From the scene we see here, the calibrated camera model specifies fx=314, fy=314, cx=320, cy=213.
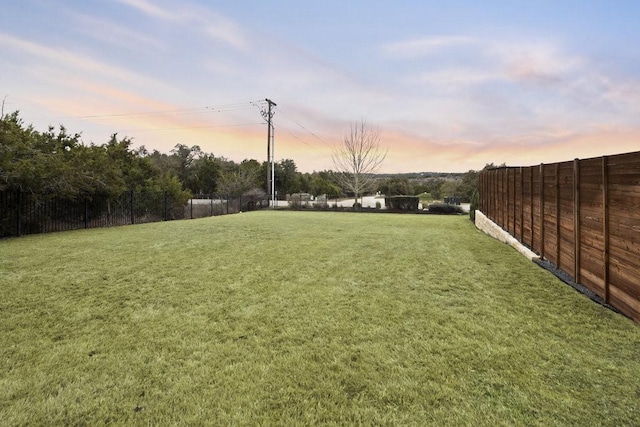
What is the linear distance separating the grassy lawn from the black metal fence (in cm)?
559

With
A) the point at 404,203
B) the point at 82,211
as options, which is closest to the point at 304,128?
the point at 404,203

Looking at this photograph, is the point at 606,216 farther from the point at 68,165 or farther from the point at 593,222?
the point at 68,165

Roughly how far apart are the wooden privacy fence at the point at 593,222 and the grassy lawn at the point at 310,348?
306 mm

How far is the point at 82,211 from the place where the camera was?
36.0 ft

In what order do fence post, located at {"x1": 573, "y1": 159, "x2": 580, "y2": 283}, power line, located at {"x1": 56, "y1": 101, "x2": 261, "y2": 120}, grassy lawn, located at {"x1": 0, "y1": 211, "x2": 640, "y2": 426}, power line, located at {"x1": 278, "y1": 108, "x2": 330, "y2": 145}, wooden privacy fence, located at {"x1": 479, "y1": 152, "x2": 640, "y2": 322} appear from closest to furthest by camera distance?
grassy lawn, located at {"x1": 0, "y1": 211, "x2": 640, "y2": 426} < wooden privacy fence, located at {"x1": 479, "y1": 152, "x2": 640, "y2": 322} < fence post, located at {"x1": 573, "y1": 159, "x2": 580, "y2": 283} < power line, located at {"x1": 56, "y1": 101, "x2": 261, "y2": 120} < power line, located at {"x1": 278, "y1": 108, "x2": 330, "y2": 145}

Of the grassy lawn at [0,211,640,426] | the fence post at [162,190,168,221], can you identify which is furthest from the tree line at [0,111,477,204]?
the grassy lawn at [0,211,640,426]

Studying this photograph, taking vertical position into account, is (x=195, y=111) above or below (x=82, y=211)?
above

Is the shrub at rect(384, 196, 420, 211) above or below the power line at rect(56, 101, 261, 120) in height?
below

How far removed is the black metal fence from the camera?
881 centimetres

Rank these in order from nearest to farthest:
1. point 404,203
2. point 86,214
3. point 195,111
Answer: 1. point 86,214
2. point 404,203
3. point 195,111

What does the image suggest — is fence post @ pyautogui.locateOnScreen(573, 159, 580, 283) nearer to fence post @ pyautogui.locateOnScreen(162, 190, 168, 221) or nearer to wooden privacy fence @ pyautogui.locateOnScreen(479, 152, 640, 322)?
wooden privacy fence @ pyautogui.locateOnScreen(479, 152, 640, 322)

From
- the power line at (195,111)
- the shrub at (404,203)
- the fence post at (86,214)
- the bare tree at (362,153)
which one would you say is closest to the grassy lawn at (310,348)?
the fence post at (86,214)

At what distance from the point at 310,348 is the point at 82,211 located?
11922mm

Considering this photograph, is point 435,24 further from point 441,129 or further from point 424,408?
point 424,408
